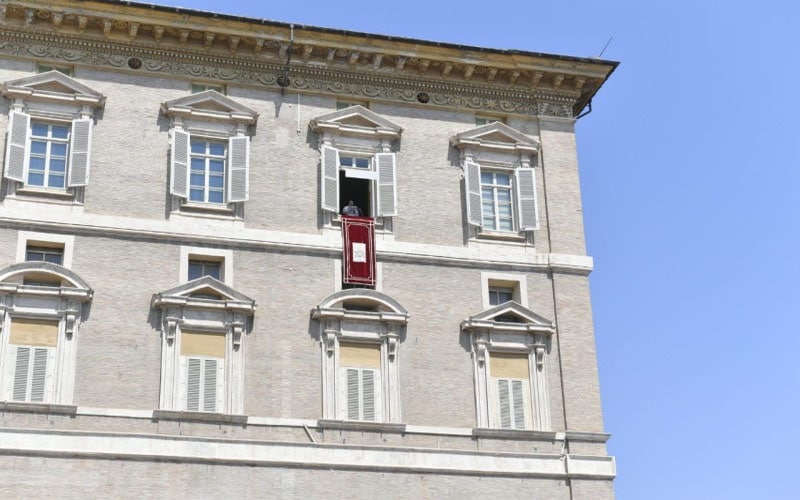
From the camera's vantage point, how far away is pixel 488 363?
33.6 metres

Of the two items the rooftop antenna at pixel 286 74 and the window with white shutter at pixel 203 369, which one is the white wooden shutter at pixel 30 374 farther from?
the rooftop antenna at pixel 286 74

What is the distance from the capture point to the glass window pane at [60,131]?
3309 centimetres

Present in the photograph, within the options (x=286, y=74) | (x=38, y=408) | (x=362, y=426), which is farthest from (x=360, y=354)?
(x=286, y=74)

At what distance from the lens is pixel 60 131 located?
33.2 m

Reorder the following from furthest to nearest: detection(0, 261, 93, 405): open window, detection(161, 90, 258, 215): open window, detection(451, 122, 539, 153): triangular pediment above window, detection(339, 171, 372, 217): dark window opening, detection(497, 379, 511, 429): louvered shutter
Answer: detection(451, 122, 539, 153): triangular pediment above window < detection(339, 171, 372, 217): dark window opening < detection(161, 90, 258, 215): open window < detection(497, 379, 511, 429): louvered shutter < detection(0, 261, 93, 405): open window

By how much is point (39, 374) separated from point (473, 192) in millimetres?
12445

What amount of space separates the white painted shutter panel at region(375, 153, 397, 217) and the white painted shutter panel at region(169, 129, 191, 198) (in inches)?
202

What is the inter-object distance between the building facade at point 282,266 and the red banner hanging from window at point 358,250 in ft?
0.19

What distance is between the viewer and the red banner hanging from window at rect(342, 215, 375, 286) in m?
33.5

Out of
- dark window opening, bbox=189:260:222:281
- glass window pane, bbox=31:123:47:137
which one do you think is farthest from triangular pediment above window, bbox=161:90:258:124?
dark window opening, bbox=189:260:222:281

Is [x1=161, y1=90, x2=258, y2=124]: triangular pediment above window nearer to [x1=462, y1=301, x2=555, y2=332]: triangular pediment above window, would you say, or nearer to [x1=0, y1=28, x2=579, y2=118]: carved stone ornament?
[x1=0, y1=28, x2=579, y2=118]: carved stone ornament

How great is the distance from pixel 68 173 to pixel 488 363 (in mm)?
11725

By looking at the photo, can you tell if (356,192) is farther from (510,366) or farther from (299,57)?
(510,366)

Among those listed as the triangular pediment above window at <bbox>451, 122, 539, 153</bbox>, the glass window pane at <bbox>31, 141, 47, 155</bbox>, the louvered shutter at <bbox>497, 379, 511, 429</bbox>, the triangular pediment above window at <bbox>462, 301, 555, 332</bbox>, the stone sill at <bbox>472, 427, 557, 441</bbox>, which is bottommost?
the stone sill at <bbox>472, 427, 557, 441</bbox>
